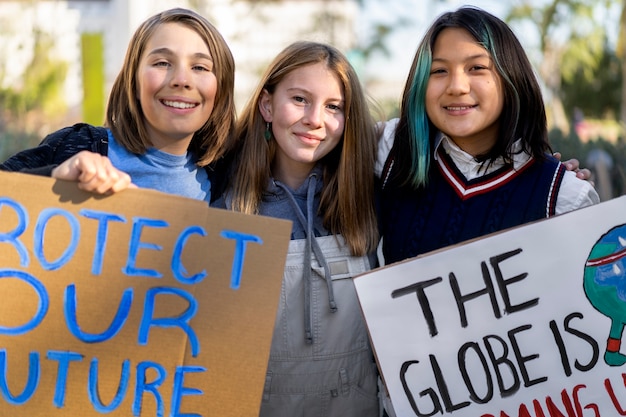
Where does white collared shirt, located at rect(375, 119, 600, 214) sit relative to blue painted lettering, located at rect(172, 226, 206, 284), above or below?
above

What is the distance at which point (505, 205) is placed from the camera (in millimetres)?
2279

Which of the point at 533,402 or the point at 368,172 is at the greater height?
the point at 368,172

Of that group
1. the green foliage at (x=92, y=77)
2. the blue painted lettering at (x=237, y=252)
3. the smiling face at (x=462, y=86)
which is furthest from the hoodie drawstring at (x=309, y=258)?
the green foliage at (x=92, y=77)

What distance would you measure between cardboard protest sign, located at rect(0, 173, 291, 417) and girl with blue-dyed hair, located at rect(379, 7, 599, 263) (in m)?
0.58

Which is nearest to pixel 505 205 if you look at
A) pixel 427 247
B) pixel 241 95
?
pixel 427 247

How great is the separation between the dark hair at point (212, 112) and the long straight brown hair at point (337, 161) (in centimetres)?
9

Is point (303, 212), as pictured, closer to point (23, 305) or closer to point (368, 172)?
point (368, 172)

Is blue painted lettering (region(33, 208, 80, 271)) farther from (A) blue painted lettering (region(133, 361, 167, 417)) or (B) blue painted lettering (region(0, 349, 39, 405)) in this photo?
(A) blue painted lettering (region(133, 361, 167, 417))

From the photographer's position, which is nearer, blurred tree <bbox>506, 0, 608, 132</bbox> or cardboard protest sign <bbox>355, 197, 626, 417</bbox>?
cardboard protest sign <bbox>355, 197, 626, 417</bbox>

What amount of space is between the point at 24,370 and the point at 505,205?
54.7 inches

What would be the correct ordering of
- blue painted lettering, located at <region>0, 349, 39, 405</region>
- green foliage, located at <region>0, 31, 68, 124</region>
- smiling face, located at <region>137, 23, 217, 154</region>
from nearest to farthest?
blue painted lettering, located at <region>0, 349, 39, 405</region>, smiling face, located at <region>137, 23, 217, 154</region>, green foliage, located at <region>0, 31, 68, 124</region>

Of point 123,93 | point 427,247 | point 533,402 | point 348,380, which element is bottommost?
point 533,402

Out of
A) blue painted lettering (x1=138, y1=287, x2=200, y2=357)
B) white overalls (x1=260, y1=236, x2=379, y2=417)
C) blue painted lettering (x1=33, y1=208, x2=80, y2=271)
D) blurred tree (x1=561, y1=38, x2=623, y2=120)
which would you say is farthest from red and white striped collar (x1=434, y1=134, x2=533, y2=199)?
blurred tree (x1=561, y1=38, x2=623, y2=120)

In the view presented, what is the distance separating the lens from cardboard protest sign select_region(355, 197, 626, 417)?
6.73 feet
